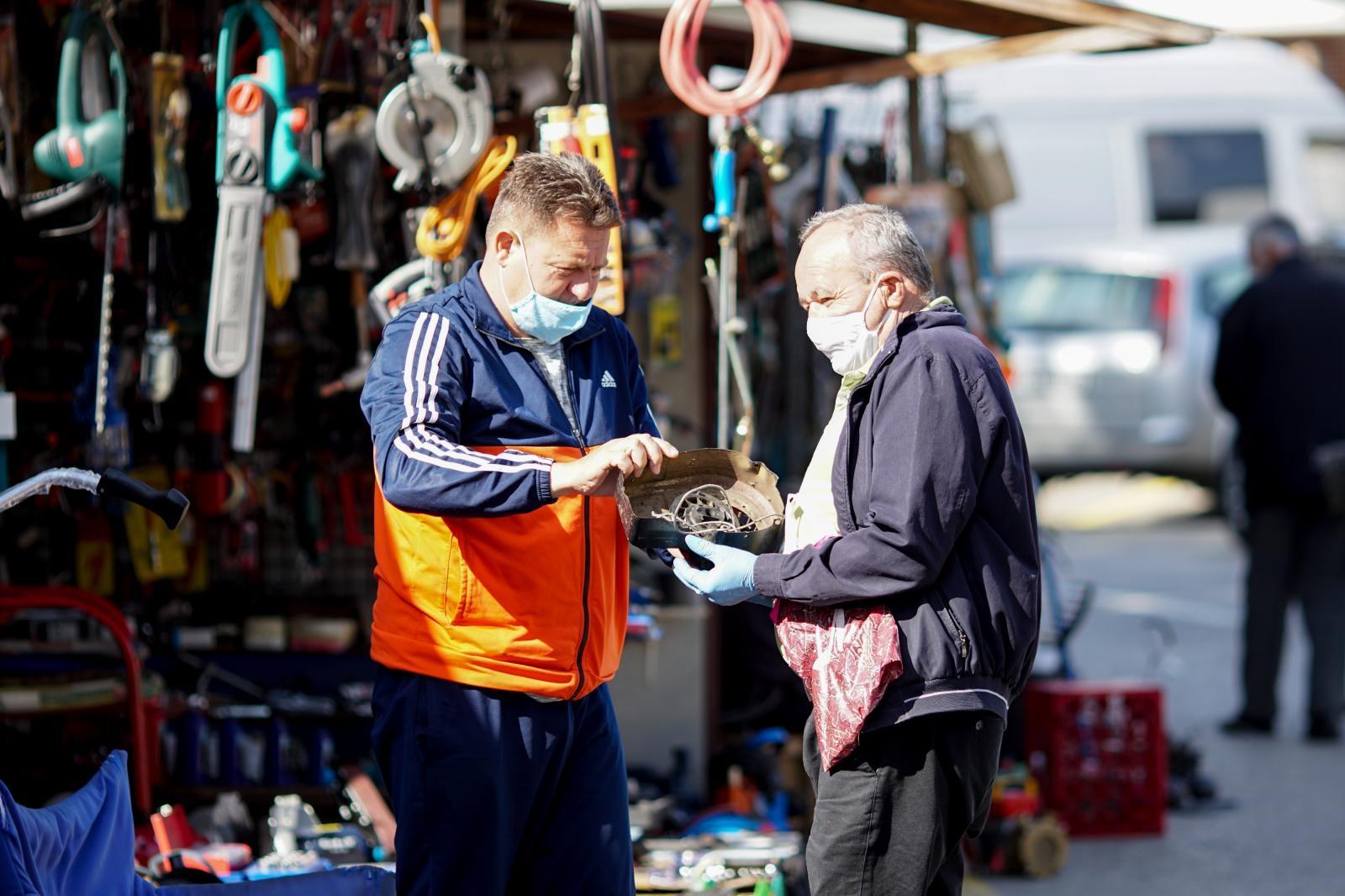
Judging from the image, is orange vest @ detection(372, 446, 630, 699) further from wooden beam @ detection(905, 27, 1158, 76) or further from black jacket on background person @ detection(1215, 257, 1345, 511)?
black jacket on background person @ detection(1215, 257, 1345, 511)

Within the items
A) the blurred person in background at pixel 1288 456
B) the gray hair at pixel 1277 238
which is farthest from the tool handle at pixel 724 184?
the gray hair at pixel 1277 238

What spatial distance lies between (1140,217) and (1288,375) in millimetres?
7118

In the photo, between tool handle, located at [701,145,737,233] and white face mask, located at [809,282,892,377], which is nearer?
white face mask, located at [809,282,892,377]

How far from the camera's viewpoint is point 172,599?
581 cm

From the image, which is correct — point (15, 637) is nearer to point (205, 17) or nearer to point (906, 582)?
point (205, 17)

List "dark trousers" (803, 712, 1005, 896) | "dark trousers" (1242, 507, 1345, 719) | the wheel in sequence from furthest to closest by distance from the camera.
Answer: "dark trousers" (1242, 507, 1345, 719), the wheel, "dark trousers" (803, 712, 1005, 896)

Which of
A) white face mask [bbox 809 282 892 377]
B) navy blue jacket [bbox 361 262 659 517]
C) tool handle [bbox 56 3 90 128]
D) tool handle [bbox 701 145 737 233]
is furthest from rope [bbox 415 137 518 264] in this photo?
white face mask [bbox 809 282 892 377]

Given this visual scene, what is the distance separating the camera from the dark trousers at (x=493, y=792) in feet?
10.3

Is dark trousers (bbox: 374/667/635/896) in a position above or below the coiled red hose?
below

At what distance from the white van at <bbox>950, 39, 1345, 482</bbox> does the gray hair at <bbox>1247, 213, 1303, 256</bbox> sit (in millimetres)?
5854

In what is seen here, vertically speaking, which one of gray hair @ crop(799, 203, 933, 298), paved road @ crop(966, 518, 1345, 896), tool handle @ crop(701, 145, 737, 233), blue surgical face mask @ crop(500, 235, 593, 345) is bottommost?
paved road @ crop(966, 518, 1345, 896)

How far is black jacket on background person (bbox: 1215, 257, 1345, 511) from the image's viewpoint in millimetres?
7684

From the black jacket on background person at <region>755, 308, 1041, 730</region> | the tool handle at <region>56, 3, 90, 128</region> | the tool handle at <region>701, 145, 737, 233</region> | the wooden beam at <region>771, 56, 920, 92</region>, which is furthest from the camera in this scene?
the wooden beam at <region>771, 56, 920, 92</region>

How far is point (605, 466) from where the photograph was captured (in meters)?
2.96
